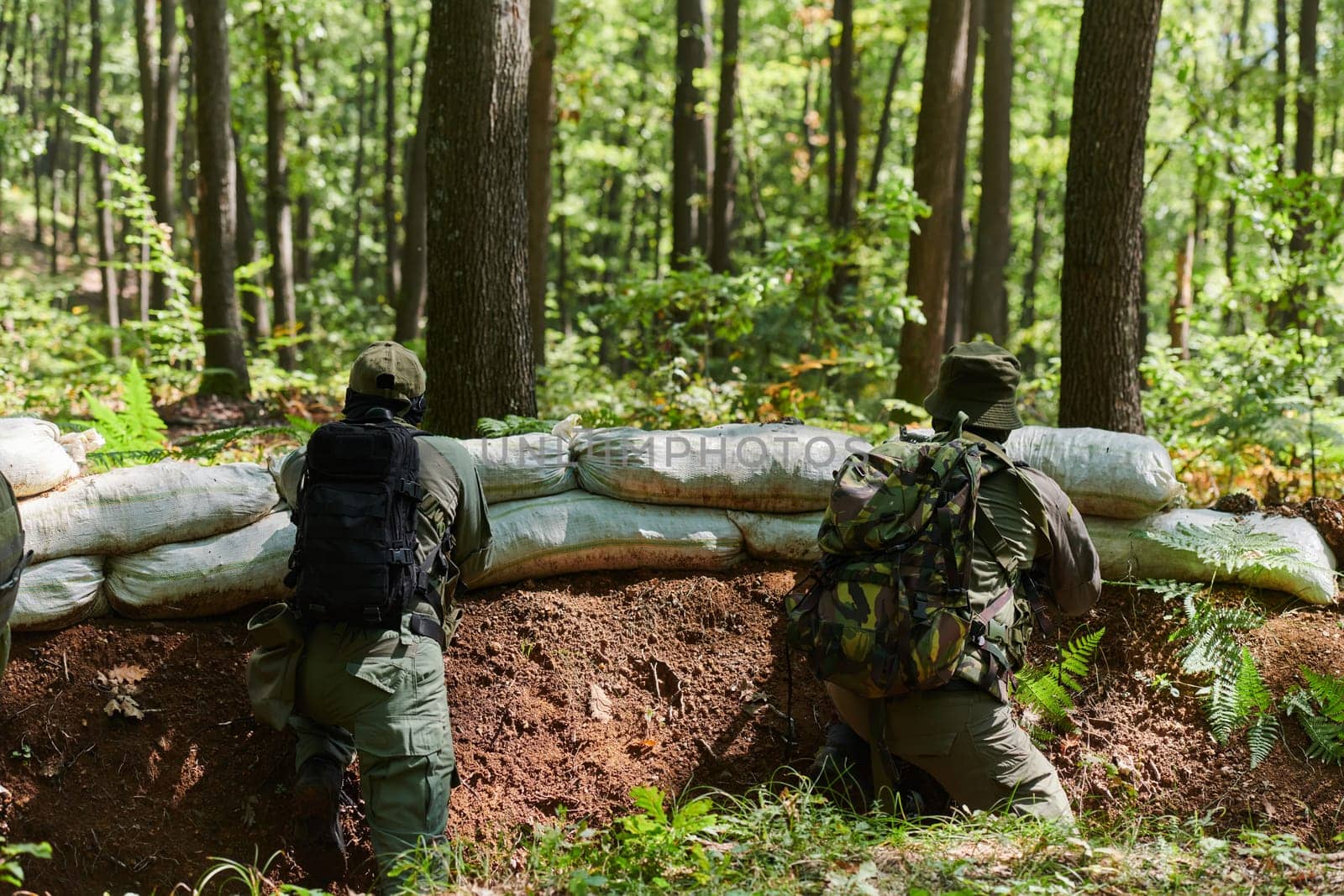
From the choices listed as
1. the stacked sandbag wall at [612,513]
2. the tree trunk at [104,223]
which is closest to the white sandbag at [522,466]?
the stacked sandbag wall at [612,513]

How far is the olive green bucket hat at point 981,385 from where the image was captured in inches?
135

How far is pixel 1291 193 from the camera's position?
6316mm

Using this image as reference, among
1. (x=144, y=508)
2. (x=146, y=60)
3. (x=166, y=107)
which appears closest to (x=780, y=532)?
(x=144, y=508)

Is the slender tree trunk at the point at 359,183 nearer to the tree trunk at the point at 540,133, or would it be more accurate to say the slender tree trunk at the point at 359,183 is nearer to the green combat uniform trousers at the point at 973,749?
the tree trunk at the point at 540,133

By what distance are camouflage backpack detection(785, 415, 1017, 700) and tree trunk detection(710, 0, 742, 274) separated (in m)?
9.06

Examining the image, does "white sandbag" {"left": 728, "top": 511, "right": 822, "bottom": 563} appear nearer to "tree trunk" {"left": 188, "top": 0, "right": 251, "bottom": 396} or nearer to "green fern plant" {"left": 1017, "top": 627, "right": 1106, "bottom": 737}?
"green fern plant" {"left": 1017, "top": 627, "right": 1106, "bottom": 737}

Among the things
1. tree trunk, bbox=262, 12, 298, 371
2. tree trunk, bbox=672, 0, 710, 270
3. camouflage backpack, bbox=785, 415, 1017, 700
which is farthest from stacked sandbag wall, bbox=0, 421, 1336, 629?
tree trunk, bbox=262, 12, 298, 371

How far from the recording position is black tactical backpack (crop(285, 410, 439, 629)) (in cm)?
314

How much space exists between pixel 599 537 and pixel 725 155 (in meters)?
9.04

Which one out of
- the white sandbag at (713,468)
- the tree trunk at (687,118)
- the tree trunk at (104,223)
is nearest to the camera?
the white sandbag at (713,468)

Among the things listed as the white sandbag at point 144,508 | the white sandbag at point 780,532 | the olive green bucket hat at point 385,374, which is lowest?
the white sandbag at point 780,532

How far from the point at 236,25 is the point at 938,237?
373 inches

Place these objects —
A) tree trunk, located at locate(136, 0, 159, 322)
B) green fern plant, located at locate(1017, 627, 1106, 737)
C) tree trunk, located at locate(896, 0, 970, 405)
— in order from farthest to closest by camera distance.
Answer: tree trunk, located at locate(136, 0, 159, 322), tree trunk, located at locate(896, 0, 970, 405), green fern plant, located at locate(1017, 627, 1106, 737)

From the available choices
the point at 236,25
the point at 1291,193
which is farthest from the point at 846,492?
the point at 236,25
